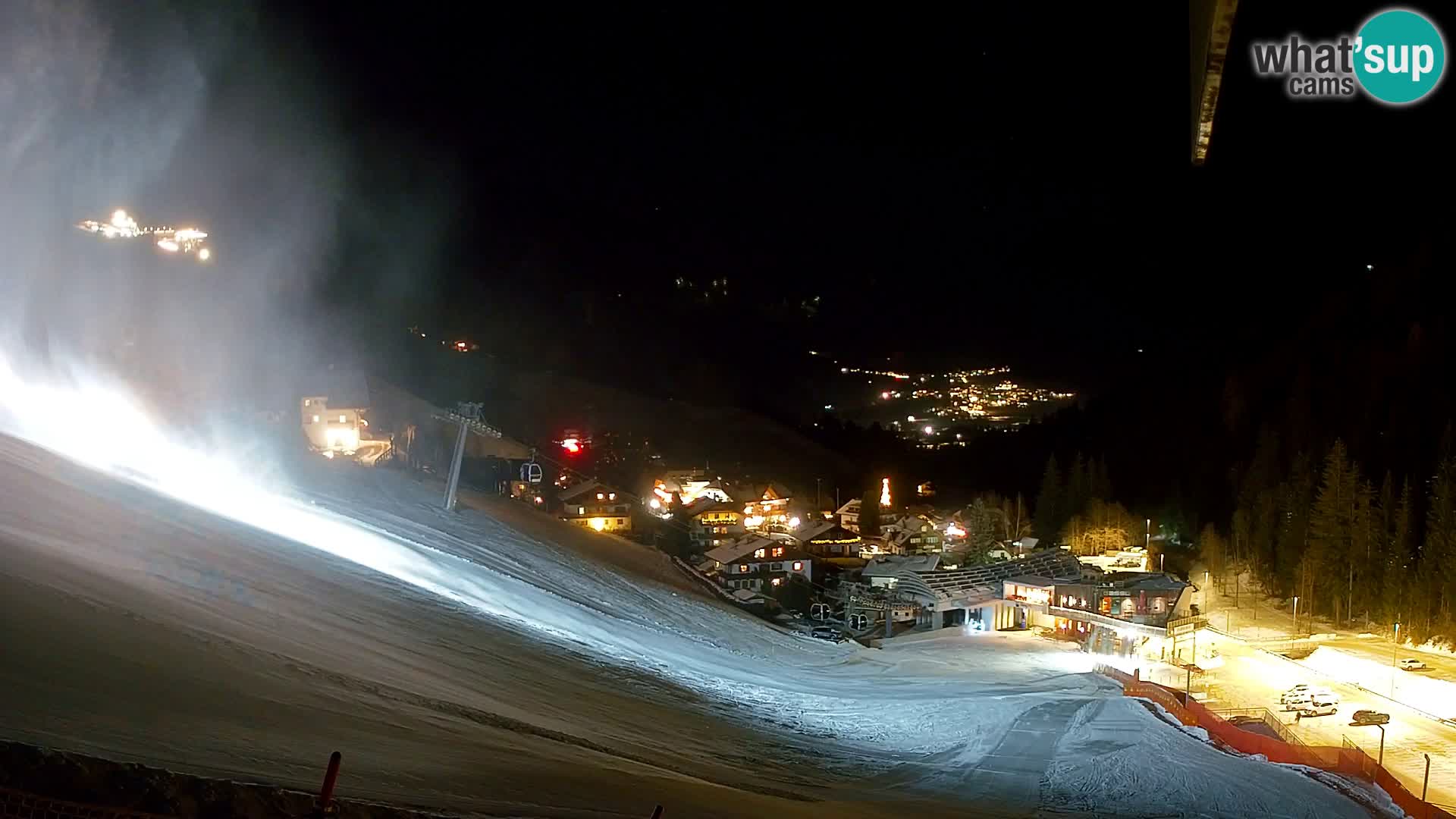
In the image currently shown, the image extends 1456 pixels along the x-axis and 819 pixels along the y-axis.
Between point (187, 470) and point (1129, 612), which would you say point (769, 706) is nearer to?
point (187, 470)

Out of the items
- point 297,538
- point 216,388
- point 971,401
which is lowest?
point 297,538

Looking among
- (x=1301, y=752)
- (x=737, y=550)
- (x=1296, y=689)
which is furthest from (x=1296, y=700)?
(x=737, y=550)

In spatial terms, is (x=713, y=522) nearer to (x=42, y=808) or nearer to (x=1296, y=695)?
(x=1296, y=695)

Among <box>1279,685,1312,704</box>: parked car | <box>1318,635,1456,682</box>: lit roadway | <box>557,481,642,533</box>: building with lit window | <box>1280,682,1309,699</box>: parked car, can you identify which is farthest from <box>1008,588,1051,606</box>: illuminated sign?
<box>557,481,642,533</box>: building with lit window

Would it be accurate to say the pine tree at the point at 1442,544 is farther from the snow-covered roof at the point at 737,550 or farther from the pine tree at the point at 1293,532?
the snow-covered roof at the point at 737,550

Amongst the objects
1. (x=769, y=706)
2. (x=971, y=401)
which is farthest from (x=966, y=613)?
(x=971, y=401)

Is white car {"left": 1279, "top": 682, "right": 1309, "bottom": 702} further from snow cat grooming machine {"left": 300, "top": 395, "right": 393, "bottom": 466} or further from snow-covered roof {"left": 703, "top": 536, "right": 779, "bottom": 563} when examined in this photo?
snow cat grooming machine {"left": 300, "top": 395, "right": 393, "bottom": 466}

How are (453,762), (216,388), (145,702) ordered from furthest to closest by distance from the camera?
(216,388)
(453,762)
(145,702)
